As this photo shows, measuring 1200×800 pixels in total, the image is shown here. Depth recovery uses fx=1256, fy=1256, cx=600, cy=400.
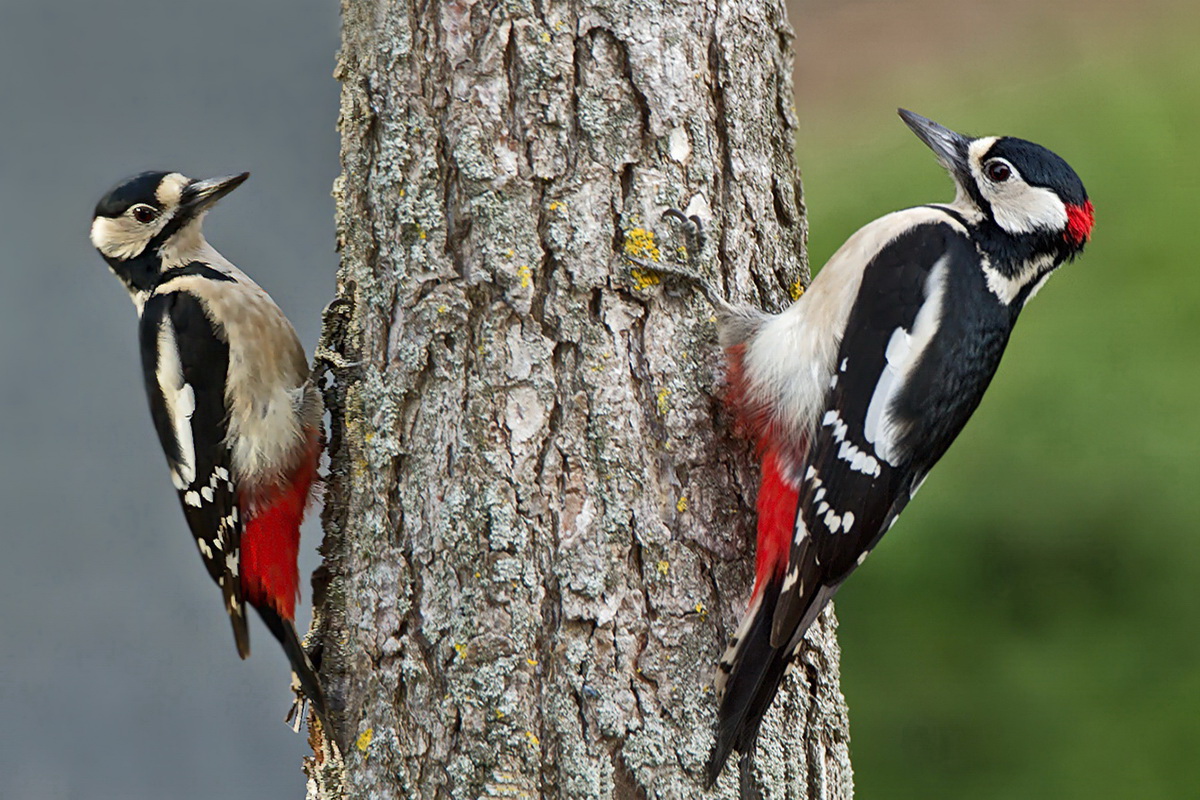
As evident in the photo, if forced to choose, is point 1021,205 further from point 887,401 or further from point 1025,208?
point 887,401

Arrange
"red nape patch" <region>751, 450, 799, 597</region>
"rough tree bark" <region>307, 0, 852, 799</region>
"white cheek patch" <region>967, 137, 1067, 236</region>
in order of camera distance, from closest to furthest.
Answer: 1. "rough tree bark" <region>307, 0, 852, 799</region>
2. "red nape patch" <region>751, 450, 799, 597</region>
3. "white cheek patch" <region>967, 137, 1067, 236</region>

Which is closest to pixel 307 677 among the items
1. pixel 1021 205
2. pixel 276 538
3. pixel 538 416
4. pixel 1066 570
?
pixel 276 538

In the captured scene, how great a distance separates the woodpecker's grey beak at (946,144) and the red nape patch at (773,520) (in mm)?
748

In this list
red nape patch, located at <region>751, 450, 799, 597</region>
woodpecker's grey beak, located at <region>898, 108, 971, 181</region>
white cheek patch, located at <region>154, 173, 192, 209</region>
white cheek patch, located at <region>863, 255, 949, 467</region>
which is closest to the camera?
red nape patch, located at <region>751, 450, 799, 597</region>

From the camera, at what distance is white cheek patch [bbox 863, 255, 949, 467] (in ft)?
7.05

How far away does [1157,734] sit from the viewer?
11.6ft

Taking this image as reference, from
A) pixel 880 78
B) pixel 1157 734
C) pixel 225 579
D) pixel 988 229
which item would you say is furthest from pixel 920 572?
pixel 880 78

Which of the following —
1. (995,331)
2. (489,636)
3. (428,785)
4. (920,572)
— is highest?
(995,331)

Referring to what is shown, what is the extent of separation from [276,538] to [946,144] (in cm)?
152

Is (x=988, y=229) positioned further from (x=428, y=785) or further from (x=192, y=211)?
(x=192, y=211)

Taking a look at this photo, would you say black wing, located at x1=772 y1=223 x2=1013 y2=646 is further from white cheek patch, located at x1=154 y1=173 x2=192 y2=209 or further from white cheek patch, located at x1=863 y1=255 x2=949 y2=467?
white cheek patch, located at x1=154 y1=173 x2=192 y2=209

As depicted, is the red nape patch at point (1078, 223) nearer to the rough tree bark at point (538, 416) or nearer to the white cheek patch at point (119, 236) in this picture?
the rough tree bark at point (538, 416)

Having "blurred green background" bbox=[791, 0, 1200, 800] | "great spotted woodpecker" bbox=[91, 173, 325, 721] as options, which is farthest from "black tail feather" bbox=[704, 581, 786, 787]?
"blurred green background" bbox=[791, 0, 1200, 800]

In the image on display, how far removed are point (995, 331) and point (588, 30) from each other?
918 mm
